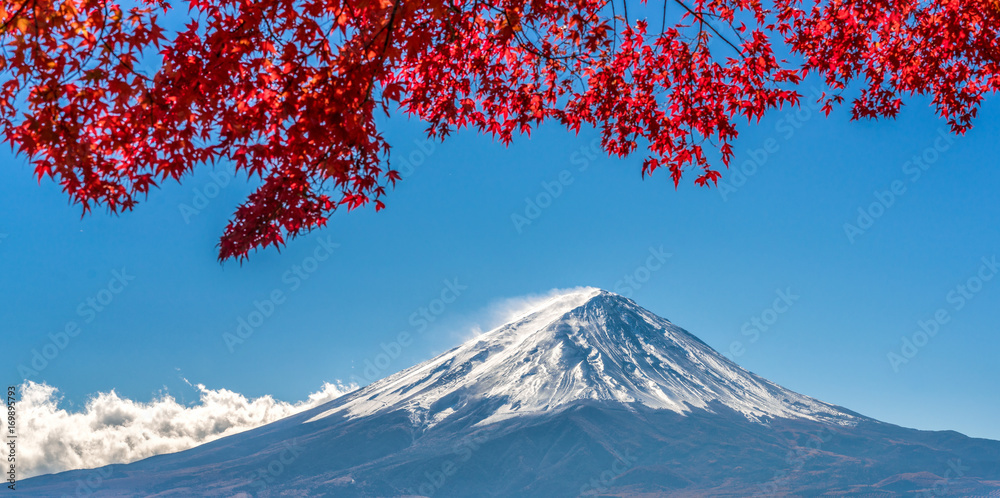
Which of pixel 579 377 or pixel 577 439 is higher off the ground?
pixel 579 377

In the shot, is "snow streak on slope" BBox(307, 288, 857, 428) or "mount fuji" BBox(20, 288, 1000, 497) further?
"snow streak on slope" BBox(307, 288, 857, 428)

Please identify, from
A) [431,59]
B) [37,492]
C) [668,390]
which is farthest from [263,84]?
[37,492]

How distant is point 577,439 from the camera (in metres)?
123

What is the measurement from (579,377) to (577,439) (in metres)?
17.2

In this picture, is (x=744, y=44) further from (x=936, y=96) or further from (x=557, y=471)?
(x=557, y=471)

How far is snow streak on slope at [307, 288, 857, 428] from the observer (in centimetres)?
13225

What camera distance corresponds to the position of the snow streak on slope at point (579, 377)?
132 meters

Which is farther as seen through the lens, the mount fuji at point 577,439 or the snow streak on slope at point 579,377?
the snow streak on slope at point 579,377

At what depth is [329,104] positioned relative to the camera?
3.28 metres

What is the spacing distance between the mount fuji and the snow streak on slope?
44 cm

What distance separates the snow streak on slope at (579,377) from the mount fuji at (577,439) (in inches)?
17.3

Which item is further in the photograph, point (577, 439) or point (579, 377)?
point (579, 377)

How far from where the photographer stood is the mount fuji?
117m

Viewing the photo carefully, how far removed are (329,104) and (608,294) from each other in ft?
541
